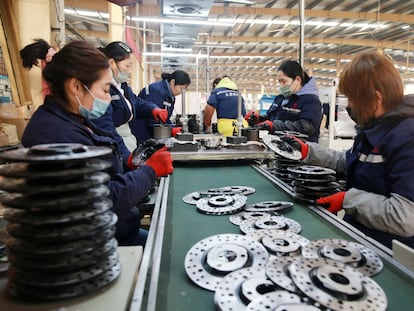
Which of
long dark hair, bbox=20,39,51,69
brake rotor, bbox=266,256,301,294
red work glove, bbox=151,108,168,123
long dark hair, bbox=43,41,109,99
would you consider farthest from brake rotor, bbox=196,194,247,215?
red work glove, bbox=151,108,168,123

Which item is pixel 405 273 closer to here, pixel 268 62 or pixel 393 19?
pixel 393 19

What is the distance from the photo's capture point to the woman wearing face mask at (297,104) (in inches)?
109

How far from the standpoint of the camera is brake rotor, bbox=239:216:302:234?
125 centimetres

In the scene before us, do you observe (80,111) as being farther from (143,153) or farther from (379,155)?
(379,155)

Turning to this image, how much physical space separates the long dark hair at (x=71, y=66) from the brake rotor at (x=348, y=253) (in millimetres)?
1020

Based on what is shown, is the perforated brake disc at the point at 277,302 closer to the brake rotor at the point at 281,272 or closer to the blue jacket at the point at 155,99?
the brake rotor at the point at 281,272

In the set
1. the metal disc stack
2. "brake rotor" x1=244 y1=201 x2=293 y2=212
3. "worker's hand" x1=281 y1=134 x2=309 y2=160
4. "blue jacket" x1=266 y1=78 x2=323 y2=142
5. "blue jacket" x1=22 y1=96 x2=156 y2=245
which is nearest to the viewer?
the metal disc stack

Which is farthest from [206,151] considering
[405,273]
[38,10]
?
[38,10]

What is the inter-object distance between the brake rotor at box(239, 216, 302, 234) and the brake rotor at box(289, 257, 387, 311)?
1.06 feet

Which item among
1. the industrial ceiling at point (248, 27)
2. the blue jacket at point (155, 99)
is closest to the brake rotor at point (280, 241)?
the industrial ceiling at point (248, 27)

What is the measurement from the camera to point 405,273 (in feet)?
3.09

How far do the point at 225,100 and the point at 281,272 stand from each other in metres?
3.69

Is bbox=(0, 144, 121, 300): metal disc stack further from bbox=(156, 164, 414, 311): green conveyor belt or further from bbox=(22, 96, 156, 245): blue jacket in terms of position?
bbox=(22, 96, 156, 245): blue jacket

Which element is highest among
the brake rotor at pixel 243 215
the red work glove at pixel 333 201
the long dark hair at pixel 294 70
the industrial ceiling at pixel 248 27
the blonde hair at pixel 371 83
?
the industrial ceiling at pixel 248 27
